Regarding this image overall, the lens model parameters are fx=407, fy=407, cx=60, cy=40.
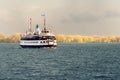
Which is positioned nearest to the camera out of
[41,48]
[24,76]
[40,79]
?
[40,79]

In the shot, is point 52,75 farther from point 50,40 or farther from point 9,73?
point 50,40

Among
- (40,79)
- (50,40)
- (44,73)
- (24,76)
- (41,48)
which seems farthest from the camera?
(41,48)

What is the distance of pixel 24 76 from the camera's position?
6588 cm

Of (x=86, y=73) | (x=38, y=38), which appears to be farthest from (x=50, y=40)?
(x=86, y=73)

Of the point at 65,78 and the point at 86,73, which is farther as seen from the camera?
the point at 86,73

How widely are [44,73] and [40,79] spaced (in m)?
8.48

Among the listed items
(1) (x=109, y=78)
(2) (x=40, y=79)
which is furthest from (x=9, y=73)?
(1) (x=109, y=78)

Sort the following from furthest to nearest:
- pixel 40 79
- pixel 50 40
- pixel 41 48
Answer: pixel 41 48 → pixel 50 40 → pixel 40 79

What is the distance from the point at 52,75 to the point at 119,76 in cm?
1093

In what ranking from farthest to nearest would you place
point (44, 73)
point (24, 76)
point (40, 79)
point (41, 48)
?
1. point (41, 48)
2. point (44, 73)
3. point (24, 76)
4. point (40, 79)

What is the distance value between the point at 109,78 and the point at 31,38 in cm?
12239

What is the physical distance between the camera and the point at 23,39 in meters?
188

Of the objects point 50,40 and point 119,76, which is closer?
point 119,76

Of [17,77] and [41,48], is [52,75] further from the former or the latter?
[41,48]
